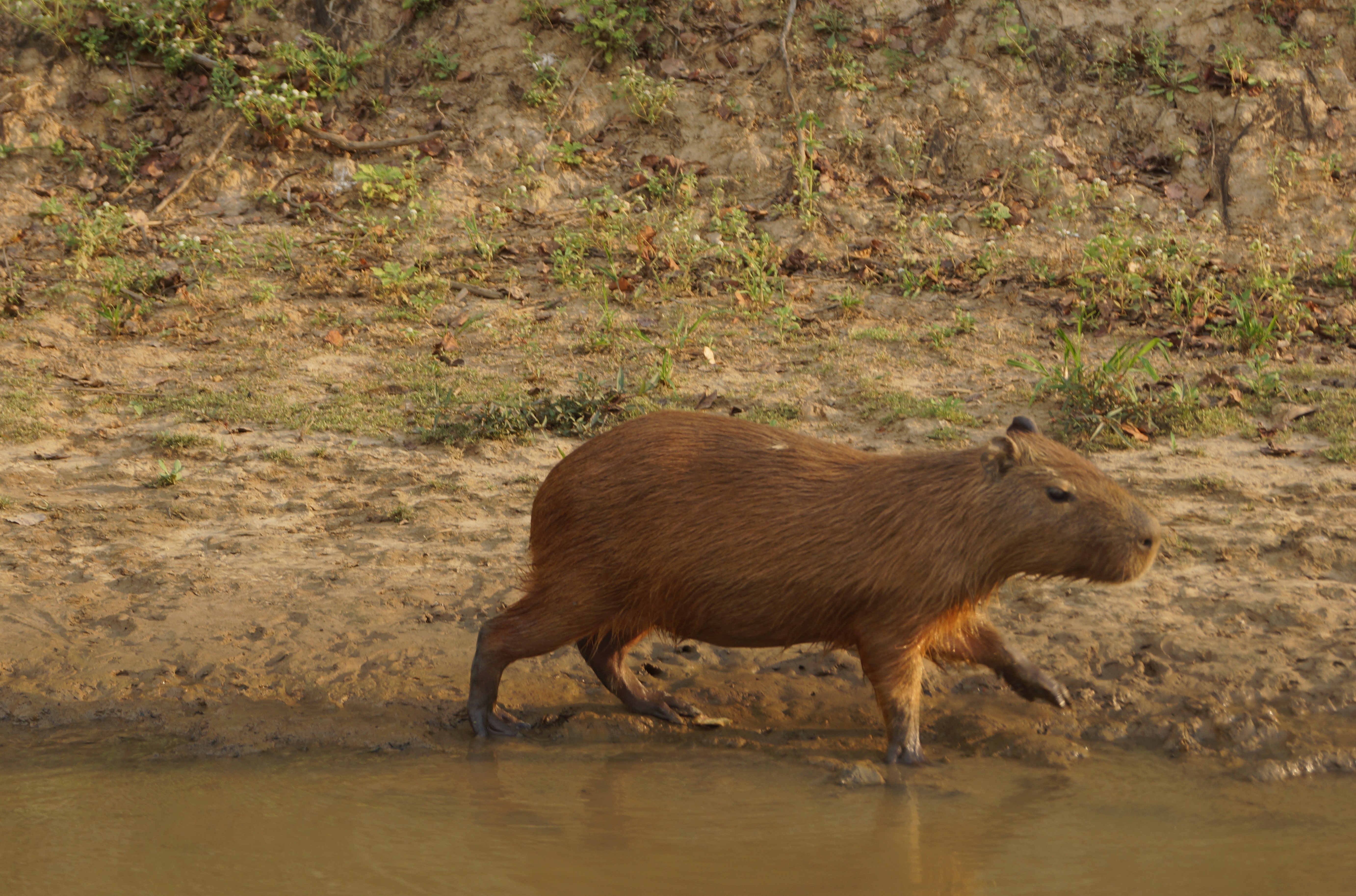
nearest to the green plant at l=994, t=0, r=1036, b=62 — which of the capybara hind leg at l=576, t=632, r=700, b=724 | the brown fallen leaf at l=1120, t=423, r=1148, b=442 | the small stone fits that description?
the brown fallen leaf at l=1120, t=423, r=1148, b=442

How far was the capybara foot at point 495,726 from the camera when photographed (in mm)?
3904

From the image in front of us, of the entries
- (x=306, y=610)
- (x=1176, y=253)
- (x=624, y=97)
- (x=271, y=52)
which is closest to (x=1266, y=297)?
(x=1176, y=253)

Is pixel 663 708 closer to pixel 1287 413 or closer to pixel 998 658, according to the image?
pixel 998 658

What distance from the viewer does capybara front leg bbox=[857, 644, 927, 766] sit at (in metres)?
3.61

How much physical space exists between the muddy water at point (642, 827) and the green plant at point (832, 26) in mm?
7295

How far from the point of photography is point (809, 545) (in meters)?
3.62

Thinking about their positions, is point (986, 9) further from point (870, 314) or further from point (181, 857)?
point (181, 857)

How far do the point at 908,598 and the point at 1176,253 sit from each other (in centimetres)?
509

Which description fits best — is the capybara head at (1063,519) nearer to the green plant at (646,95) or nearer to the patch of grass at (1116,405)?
the patch of grass at (1116,405)

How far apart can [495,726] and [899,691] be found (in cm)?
126

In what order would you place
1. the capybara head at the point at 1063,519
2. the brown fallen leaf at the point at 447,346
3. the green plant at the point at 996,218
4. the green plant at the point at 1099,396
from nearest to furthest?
1. the capybara head at the point at 1063,519
2. the green plant at the point at 1099,396
3. the brown fallen leaf at the point at 447,346
4. the green plant at the point at 996,218

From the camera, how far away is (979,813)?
3.41 metres

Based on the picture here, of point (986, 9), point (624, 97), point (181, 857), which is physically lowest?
point (181, 857)

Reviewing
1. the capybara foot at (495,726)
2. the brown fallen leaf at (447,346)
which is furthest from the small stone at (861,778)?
the brown fallen leaf at (447,346)
